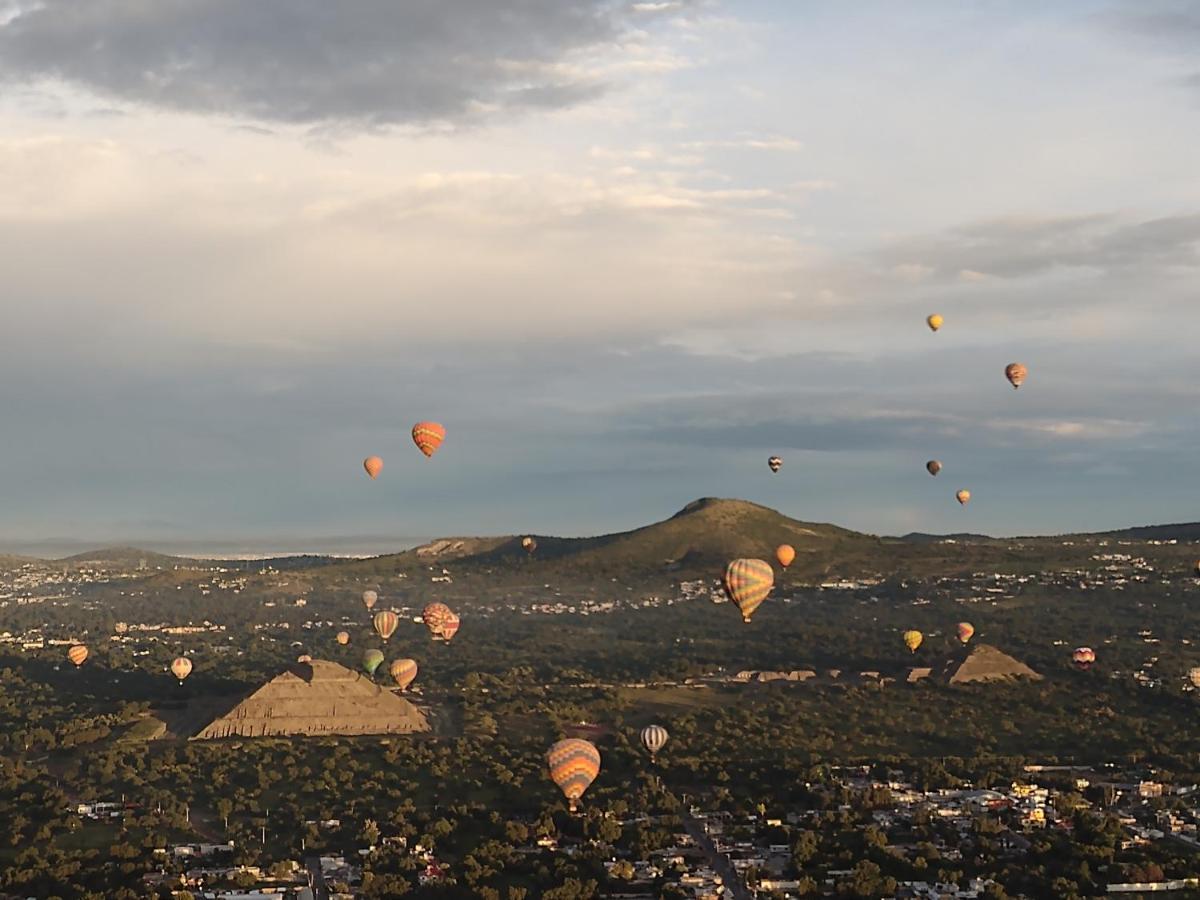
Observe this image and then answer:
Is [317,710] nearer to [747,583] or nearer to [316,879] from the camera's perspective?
[747,583]

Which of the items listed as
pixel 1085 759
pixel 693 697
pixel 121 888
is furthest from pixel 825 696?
pixel 121 888

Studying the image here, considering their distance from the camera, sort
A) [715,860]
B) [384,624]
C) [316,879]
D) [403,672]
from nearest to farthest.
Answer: [316,879] < [715,860] < [403,672] < [384,624]

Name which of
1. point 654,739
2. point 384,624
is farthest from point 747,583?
point 384,624

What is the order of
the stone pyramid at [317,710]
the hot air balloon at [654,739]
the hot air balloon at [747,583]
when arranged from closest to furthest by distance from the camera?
1. the hot air balloon at [654,739]
2. the hot air balloon at [747,583]
3. the stone pyramid at [317,710]

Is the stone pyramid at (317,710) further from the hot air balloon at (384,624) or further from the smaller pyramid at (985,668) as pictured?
the smaller pyramid at (985,668)

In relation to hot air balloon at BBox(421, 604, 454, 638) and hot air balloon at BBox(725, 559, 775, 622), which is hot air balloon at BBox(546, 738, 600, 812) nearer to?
hot air balloon at BBox(725, 559, 775, 622)

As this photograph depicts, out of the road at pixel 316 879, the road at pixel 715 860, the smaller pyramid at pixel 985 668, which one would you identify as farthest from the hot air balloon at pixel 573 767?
the smaller pyramid at pixel 985 668

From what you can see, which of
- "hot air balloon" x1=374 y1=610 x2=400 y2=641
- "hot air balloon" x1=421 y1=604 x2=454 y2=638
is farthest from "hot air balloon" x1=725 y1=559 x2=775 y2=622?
"hot air balloon" x1=421 y1=604 x2=454 y2=638
